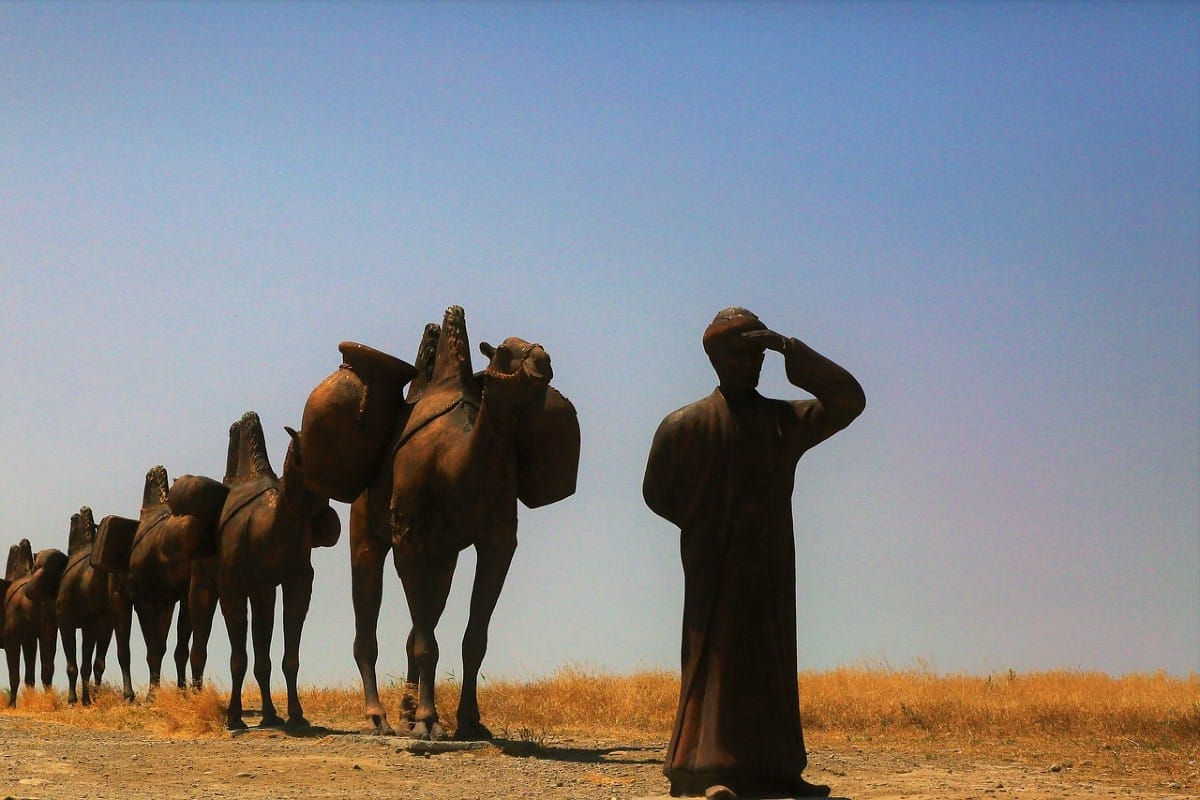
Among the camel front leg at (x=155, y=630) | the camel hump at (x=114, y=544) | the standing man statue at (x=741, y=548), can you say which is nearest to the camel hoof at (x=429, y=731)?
the standing man statue at (x=741, y=548)

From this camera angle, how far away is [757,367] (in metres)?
9.98

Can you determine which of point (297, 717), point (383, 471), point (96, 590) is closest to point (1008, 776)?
point (383, 471)

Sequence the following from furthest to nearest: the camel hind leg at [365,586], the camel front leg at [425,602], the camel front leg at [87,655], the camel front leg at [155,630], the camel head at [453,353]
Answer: the camel front leg at [87,655] < the camel front leg at [155,630] < the camel hind leg at [365,586] < the camel head at [453,353] < the camel front leg at [425,602]

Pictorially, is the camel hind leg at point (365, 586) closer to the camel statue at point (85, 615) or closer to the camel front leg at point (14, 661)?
the camel statue at point (85, 615)

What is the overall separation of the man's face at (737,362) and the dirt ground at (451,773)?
2.75 meters

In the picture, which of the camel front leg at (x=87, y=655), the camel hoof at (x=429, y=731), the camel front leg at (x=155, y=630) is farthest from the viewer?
the camel front leg at (x=87, y=655)

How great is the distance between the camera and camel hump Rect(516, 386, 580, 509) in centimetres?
1362

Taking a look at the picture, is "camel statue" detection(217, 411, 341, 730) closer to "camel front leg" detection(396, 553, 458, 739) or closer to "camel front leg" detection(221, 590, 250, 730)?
"camel front leg" detection(221, 590, 250, 730)

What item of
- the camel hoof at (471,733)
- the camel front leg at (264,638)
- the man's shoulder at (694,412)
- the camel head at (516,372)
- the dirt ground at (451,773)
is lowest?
the dirt ground at (451,773)

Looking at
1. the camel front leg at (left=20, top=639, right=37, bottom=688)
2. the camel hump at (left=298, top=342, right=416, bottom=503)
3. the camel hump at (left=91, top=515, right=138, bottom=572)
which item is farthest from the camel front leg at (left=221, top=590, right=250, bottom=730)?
the camel front leg at (left=20, top=639, right=37, bottom=688)

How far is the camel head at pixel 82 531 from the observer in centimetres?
2558

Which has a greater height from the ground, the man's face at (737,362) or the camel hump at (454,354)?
the camel hump at (454,354)

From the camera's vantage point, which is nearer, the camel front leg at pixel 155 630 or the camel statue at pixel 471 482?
the camel statue at pixel 471 482

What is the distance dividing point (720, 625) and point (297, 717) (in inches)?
283
